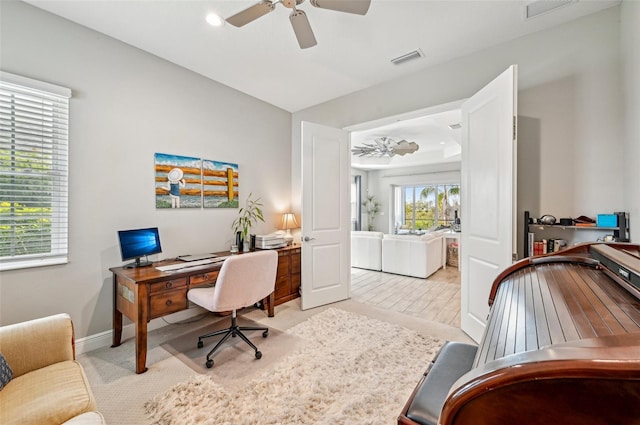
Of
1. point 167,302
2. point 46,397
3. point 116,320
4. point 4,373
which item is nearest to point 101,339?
point 116,320

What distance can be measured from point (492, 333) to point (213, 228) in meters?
3.16

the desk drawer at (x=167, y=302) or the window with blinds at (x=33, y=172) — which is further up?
the window with blinds at (x=33, y=172)

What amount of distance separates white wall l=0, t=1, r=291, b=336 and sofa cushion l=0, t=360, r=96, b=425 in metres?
1.15

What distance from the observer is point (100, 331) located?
2.46 meters

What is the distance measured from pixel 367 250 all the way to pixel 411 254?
92cm

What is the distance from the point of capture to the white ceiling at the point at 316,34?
214 cm

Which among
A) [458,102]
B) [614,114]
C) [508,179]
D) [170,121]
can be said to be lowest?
[508,179]

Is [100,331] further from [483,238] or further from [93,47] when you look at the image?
[483,238]

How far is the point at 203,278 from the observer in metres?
2.48

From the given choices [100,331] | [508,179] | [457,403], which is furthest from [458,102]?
[100,331]

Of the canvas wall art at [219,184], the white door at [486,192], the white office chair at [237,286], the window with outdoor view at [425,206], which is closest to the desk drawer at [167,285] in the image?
the white office chair at [237,286]

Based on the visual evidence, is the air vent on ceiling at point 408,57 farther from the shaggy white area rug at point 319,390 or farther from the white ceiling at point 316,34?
the shaggy white area rug at point 319,390

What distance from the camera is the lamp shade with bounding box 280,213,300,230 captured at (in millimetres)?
3963

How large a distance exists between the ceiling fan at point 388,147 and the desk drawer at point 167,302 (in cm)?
505
